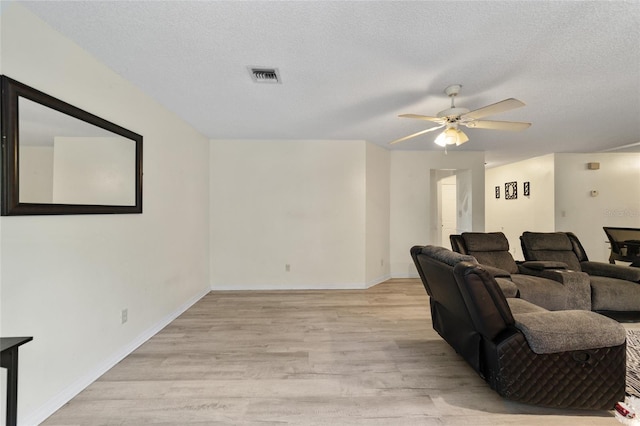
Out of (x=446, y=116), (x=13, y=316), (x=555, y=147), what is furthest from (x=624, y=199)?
(x=13, y=316)

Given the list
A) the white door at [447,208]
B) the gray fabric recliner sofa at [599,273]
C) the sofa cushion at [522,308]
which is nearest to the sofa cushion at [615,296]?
the gray fabric recliner sofa at [599,273]

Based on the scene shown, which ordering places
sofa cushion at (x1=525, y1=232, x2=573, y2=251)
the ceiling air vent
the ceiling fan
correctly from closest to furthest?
the ceiling air vent
the ceiling fan
sofa cushion at (x1=525, y1=232, x2=573, y2=251)

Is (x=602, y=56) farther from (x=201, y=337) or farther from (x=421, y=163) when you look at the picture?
(x=201, y=337)

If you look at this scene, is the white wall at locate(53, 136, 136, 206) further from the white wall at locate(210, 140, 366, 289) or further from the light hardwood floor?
the white wall at locate(210, 140, 366, 289)

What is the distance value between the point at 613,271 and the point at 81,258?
5.38 m

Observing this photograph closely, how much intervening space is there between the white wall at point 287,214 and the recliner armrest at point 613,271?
9.65ft

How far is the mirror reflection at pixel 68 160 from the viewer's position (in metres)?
1.64

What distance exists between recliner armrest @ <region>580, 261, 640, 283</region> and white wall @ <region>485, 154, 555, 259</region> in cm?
262

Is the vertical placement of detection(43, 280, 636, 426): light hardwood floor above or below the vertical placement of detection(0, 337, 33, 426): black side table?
below

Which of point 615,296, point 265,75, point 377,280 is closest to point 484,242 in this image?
point 615,296

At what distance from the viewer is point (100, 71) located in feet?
7.32

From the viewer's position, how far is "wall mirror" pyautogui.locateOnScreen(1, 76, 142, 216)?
1547 millimetres

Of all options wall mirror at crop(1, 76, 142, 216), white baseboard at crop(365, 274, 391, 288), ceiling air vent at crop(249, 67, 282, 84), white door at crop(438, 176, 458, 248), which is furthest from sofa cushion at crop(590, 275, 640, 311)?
wall mirror at crop(1, 76, 142, 216)

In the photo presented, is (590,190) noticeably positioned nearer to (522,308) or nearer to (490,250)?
(490,250)
